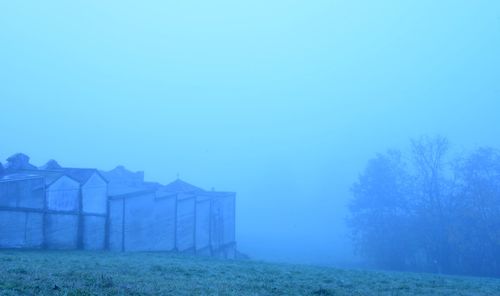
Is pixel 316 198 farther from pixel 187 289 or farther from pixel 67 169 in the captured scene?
pixel 187 289

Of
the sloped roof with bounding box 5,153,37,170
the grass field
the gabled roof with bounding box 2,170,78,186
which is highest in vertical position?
the sloped roof with bounding box 5,153,37,170

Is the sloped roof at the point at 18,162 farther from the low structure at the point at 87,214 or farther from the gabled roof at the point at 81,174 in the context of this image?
the gabled roof at the point at 81,174

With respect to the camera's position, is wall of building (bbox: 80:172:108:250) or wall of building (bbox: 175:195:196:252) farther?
wall of building (bbox: 175:195:196:252)

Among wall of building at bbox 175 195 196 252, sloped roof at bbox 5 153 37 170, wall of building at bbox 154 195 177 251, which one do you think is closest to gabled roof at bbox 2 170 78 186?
sloped roof at bbox 5 153 37 170

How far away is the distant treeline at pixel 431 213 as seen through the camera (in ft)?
138

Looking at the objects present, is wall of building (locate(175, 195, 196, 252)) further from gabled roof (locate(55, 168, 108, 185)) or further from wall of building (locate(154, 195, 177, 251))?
gabled roof (locate(55, 168, 108, 185))

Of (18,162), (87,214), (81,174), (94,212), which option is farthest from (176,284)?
(18,162)

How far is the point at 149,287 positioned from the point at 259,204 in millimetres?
138758

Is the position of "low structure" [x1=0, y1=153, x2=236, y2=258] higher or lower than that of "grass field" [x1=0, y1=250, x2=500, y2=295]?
higher

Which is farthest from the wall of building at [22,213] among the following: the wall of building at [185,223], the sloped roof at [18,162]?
the wall of building at [185,223]

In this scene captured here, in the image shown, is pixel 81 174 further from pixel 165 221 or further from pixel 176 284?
pixel 176 284

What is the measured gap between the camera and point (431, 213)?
4628 cm

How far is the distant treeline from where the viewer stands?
42.2 meters

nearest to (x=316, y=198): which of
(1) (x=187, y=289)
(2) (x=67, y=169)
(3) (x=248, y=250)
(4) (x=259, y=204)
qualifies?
(4) (x=259, y=204)
